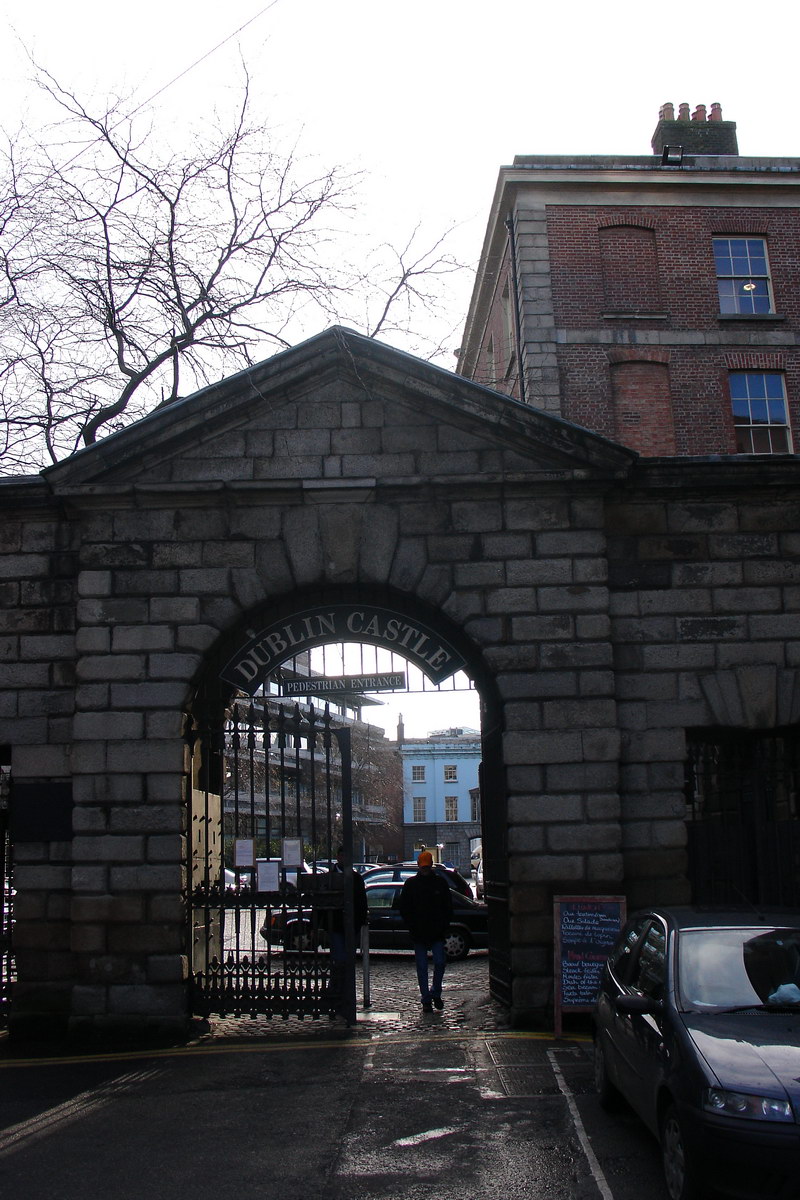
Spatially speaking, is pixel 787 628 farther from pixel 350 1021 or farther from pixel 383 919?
pixel 383 919

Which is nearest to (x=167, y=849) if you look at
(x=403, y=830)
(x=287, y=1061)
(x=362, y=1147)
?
(x=287, y=1061)

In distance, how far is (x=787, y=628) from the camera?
11523 mm

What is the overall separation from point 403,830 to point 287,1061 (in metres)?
66.2

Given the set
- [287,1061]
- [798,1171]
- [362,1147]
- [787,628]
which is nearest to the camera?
[798,1171]

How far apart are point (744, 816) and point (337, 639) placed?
4.69 m

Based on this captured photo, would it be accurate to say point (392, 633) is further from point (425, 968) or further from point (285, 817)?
point (425, 968)

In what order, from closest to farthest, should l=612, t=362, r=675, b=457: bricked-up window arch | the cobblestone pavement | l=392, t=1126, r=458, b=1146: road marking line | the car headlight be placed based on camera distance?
the car headlight < l=392, t=1126, r=458, b=1146: road marking line < the cobblestone pavement < l=612, t=362, r=675, b=457: bricked-up window arch

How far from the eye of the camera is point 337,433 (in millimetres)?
11594

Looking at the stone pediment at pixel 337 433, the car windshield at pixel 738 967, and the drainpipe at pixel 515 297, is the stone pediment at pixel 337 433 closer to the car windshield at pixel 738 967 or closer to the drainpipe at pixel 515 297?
the car windshield at pixel 738 967

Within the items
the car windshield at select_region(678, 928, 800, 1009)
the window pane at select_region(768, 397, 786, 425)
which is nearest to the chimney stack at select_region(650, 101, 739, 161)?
the window pane at select_region(768, 397, 786, 425)

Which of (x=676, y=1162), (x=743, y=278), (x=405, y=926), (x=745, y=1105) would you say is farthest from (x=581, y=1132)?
(x=743, y=278)

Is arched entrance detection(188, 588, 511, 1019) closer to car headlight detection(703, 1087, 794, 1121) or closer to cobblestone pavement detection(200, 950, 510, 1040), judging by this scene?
cobblestone pavement detection(200, 950, 510, 1040)

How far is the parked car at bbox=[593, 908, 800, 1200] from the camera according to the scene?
493 centimetres

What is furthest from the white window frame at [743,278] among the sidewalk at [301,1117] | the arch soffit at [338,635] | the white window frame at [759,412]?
the sidewalk at [301,1117]
